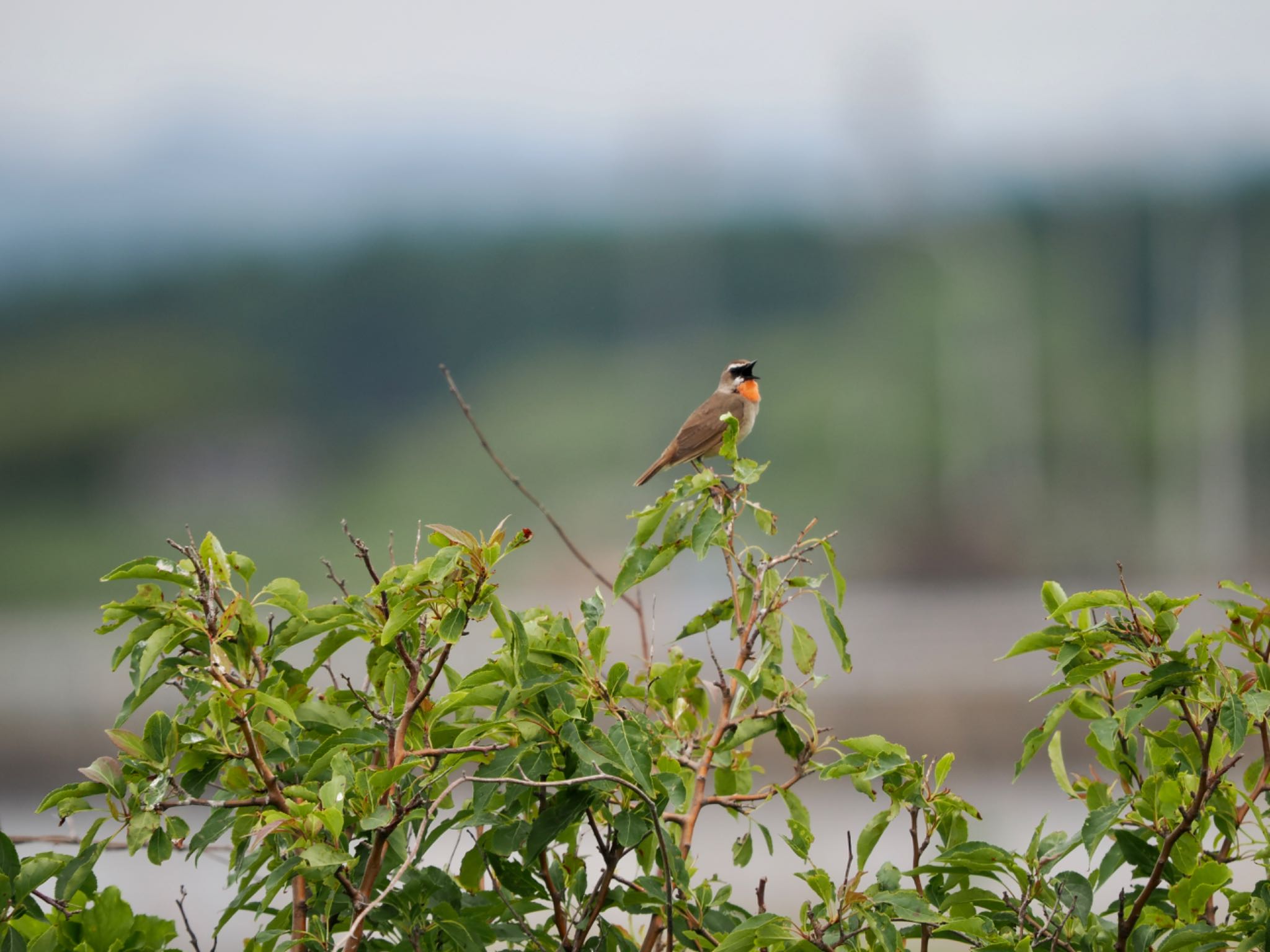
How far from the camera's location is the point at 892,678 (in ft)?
27.6

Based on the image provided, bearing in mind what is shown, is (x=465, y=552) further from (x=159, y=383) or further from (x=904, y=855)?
(x=159, y=383)

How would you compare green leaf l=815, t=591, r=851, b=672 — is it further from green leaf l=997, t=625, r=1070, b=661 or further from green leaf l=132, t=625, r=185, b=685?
green leaf l=132, t=625, r=185, b=685

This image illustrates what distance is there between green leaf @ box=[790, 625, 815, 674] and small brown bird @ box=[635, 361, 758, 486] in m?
1.45

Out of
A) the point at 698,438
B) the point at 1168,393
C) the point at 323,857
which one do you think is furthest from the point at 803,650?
the point at 1168,393

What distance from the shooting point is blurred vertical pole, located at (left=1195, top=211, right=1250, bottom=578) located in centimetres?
1295

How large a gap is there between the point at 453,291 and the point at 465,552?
2424 centimetres

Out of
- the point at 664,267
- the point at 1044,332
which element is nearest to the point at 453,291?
the point at 664,267

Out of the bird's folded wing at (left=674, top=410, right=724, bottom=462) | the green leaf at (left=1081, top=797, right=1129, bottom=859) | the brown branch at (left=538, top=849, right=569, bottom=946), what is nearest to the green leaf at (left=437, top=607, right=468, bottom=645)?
the brown branch at (left=538, top=849, right=569, bottom=946)

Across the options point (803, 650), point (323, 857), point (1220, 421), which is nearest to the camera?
point (323, 857)

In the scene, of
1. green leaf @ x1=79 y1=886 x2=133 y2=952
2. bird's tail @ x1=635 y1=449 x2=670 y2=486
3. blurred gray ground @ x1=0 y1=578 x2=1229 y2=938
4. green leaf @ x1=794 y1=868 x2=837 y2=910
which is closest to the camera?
green leaf @ x1=794 y1=868 x2=837 y2=910

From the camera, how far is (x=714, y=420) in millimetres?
2959

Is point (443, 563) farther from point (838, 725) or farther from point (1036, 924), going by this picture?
point (838, 725)

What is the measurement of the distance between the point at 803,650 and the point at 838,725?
6.25m

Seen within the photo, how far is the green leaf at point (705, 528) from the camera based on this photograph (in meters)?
1.12
